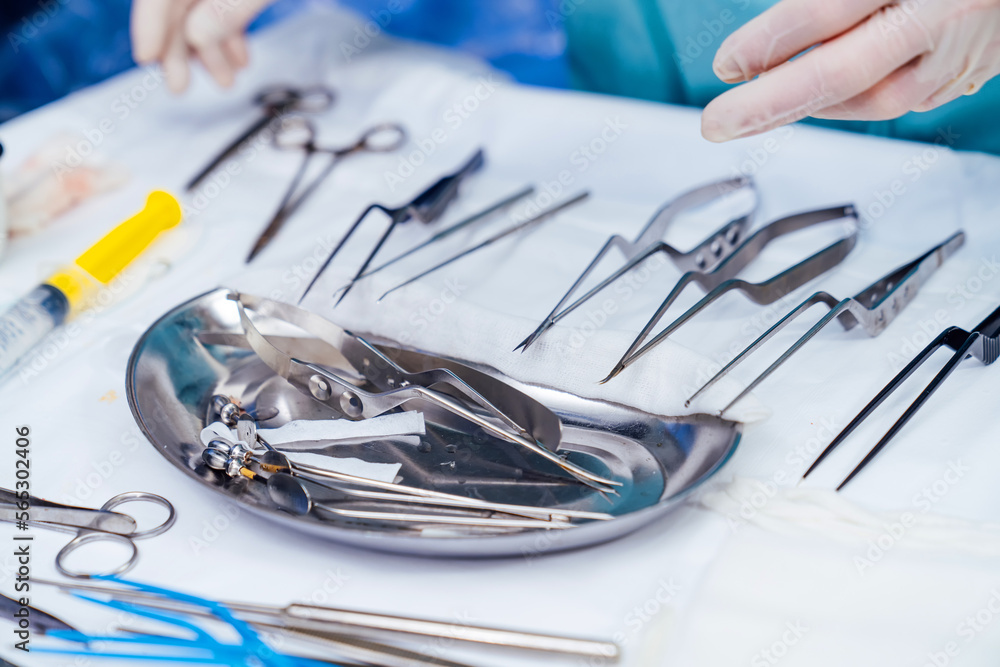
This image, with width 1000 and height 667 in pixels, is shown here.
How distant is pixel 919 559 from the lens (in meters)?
0.49

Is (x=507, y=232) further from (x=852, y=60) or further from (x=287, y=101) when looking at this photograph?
(x=287, y=101)

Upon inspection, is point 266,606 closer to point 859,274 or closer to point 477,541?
point 477,541

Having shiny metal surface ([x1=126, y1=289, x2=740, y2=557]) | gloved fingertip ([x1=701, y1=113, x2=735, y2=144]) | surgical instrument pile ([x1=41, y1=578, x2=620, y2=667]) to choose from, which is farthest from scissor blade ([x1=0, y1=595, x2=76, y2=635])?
gloved fingertip ([x1=701, y1=113, x2=735, y2=144])

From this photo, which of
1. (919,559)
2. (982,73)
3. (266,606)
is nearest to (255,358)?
(266,606)

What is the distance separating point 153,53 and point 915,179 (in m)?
0.99

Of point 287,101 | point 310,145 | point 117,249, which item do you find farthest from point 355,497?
point 287,101

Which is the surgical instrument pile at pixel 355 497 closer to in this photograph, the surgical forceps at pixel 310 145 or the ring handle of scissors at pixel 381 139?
the surgical forceps at pixel 310 145

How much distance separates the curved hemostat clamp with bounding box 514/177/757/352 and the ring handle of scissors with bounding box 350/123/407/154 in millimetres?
388

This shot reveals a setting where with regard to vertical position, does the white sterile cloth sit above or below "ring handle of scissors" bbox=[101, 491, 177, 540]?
above

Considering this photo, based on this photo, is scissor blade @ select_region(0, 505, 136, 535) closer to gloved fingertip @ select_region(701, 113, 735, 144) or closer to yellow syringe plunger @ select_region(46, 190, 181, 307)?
yellow syringe plunger @ select_region(46, 190, 181, 307)

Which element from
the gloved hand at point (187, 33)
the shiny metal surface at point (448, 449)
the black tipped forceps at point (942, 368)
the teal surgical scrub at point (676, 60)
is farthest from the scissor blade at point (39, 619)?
the teal surgical scrub at point (676, 60)

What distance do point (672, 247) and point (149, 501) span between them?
0.50 metres

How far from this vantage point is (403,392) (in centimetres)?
58

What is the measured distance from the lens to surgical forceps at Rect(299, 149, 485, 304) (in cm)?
81
